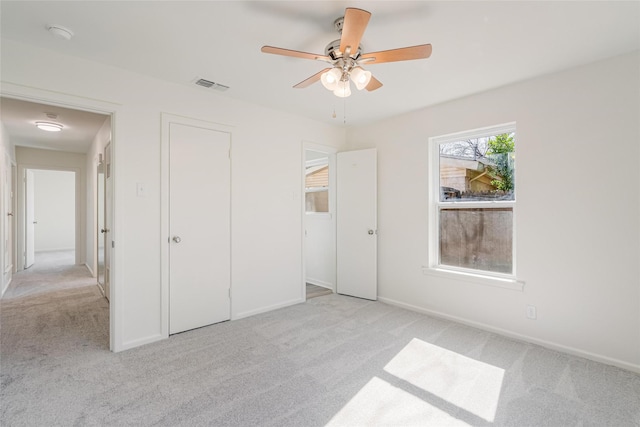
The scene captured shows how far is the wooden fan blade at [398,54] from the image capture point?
1.72m

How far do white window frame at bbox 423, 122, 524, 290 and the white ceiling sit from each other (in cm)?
54

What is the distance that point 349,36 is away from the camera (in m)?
1.68

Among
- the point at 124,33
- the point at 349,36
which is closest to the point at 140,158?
the point at 124,33

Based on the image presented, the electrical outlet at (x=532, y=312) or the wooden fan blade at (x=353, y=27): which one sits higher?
the wooden fan blade at (x=353, y=27)

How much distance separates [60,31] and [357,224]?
11.3ft

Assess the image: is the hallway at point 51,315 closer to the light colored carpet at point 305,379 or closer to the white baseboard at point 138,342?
the light colored carpet at point 305,379

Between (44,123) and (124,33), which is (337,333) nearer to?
(124,33)

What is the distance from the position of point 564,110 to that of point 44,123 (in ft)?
20.2

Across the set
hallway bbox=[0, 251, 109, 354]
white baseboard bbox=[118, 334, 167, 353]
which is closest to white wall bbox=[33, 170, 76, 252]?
hallway bbox=[0, 251, 109, 354]

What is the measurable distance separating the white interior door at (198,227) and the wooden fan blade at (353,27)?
1.89 m

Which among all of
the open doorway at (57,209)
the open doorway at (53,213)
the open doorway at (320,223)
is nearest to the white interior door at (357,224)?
the open doorway at (320,223)

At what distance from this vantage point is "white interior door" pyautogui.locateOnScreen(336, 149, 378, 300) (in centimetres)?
406

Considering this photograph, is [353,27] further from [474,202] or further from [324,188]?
[324,188]

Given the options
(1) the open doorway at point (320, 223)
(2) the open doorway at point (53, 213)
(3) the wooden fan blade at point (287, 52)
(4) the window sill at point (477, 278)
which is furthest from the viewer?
(2) the open doorway at point (53, 213)
